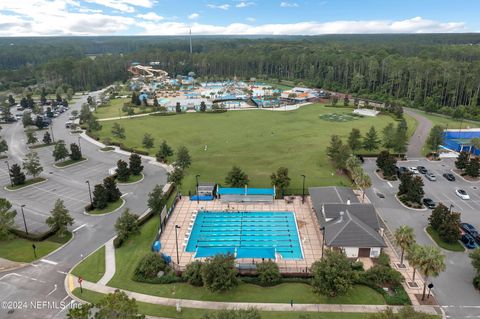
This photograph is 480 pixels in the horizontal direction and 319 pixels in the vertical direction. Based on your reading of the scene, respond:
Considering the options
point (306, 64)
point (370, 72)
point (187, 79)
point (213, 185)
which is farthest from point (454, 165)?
point (187, 79)

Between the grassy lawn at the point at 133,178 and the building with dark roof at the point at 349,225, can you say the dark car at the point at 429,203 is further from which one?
the grassy lawn at the point at 133,178

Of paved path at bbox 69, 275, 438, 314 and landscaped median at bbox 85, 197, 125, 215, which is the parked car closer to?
paved path at bbox 69, 275, 438, 314

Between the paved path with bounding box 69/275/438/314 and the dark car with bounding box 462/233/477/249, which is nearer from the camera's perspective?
the paved path with bounding box 69/275/438/314

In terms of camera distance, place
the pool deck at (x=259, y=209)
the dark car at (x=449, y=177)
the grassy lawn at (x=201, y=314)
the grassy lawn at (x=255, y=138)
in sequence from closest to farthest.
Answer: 1. the grassy lawn at (x=201, y=314)
2. the pool deck at (x=259, y=209)
3. the dark car at (x=449, y=177)
4. the grassy lawn at (x=255, y=138)

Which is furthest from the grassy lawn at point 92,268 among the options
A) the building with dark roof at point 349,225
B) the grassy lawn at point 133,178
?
the building with dark roof at point 349,225

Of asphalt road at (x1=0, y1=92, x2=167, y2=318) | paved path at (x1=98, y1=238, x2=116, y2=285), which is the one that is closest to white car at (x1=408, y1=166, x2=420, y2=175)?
asphalt road at (x1=0, y1=92, x2=167, y2=318)
